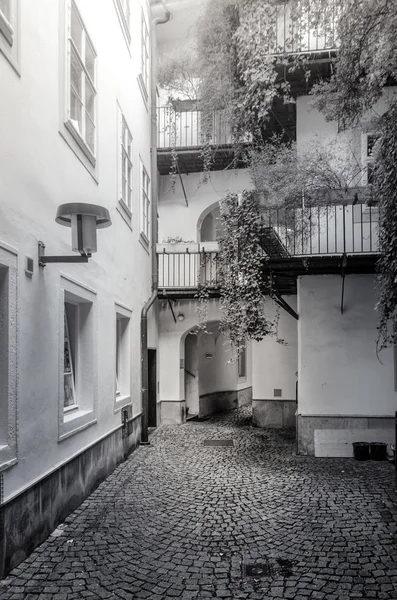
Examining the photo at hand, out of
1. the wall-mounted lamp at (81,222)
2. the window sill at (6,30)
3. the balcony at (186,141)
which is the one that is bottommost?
the wall-mounted lamp at (81,222)

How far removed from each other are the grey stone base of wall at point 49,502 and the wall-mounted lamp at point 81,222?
219 centimetres

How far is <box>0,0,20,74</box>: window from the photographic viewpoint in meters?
4.44

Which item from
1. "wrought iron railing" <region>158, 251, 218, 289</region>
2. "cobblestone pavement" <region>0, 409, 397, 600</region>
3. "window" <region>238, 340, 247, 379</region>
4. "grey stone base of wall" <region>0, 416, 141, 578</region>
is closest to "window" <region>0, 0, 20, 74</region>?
"grey stone base of wall" <region>0, 416, 141, 578</region>

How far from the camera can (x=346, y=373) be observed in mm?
10117

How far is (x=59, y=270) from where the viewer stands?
5.89 meters

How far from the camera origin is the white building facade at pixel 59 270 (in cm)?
462

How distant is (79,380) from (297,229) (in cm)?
538

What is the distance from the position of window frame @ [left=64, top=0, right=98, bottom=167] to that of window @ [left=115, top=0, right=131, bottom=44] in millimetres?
2230

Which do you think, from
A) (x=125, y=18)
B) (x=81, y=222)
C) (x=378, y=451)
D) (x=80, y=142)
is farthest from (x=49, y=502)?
(x=125, y=18)

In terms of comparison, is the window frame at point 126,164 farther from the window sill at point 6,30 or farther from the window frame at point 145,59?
the window sill at point 6,30

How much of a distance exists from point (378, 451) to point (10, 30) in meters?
8.48

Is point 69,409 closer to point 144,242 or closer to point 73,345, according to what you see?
point 73,345

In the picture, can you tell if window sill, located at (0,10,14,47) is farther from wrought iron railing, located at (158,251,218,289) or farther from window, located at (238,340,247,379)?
window, located at (238,340,247,379)

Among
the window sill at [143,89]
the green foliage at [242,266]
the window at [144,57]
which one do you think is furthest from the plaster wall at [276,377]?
the window at [144,57]
